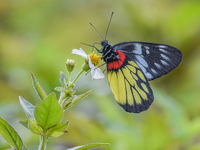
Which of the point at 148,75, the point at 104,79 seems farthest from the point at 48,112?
the point at 104,79

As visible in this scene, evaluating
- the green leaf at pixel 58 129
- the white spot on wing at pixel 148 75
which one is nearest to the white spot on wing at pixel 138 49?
the white spot on wing at pixel 148 75

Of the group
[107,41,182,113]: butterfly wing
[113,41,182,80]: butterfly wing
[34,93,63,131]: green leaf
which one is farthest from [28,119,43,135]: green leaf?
[113,41,182,80]: butterfly wing

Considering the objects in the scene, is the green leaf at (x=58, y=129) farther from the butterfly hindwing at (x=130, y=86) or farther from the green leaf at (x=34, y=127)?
the butterfly hindwing at (x=130, y=86)

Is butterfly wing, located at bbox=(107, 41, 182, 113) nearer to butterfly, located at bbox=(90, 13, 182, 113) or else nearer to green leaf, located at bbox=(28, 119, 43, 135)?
butterfly, located at bbox=(90, 13, 182, 113)

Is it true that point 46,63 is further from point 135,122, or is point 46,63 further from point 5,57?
point 135,122

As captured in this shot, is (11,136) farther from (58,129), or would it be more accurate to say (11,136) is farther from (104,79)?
(104,79)
